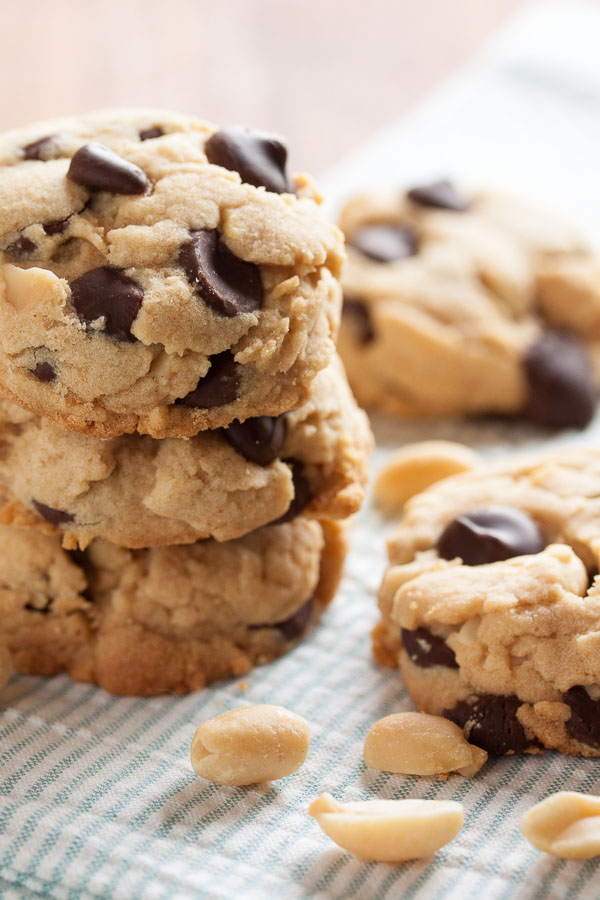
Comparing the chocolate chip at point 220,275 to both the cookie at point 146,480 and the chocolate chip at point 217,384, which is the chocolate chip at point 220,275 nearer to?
the chocolate chip at point 217,384

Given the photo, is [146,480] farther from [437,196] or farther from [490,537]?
[437,196]

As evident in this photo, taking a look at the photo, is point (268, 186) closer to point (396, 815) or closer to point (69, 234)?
point (69, 234)

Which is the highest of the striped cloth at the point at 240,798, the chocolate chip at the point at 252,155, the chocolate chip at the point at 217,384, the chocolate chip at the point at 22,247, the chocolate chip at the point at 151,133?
the chocolate chip at the point at 151,133

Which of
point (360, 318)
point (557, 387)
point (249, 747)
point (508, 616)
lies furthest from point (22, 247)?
point (557, 387)

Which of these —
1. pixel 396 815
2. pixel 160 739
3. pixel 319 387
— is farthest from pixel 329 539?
pixel 396 815

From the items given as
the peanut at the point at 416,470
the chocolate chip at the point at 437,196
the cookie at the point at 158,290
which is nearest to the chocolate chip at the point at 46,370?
the cookie at the point at 158,290

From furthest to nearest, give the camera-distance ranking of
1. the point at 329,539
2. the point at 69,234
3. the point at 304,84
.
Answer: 1. the point at 304,84
2. the point at 329,539
3. the point at 69,234
